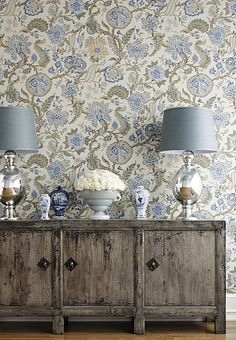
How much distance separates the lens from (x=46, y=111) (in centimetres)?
509

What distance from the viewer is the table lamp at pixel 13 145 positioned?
4684mm

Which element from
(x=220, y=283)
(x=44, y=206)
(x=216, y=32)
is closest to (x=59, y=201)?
(x=44, y=206)

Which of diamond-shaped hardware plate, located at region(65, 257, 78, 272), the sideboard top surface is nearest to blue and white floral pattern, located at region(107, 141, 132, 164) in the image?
the sideboard top surface

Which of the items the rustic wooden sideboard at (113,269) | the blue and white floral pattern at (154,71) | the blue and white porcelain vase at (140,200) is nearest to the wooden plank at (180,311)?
the rustic wooden sideboard at (113,269)

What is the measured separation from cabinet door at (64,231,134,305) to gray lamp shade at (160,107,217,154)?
66 cm

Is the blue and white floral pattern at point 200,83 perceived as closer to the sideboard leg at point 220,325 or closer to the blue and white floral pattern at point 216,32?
the blue and white floral pattern at point 216,32

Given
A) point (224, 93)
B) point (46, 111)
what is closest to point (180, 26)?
point (224, 93)

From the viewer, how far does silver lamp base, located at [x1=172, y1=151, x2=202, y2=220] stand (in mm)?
4801

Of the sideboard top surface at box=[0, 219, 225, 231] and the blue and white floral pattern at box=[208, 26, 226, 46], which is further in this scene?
the blue and white floral pattern at box=[208, 26, 226, 46]

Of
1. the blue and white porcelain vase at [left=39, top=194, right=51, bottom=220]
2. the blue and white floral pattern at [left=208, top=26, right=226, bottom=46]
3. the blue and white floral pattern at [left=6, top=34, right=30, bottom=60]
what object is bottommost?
the blue and white porcelain vase at [left=39, top=194, right=51, bottom=220]

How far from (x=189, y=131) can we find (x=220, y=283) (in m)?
0.98

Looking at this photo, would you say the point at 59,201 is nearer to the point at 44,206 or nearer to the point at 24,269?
the point at 44,206

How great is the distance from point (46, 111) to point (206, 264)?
1539 millimetres

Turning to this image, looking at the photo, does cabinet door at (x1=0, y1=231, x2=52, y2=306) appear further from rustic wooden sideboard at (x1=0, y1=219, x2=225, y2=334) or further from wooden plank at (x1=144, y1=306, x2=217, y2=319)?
wooden plank at (x1=144, y1=306, x2=217, y2=319)
